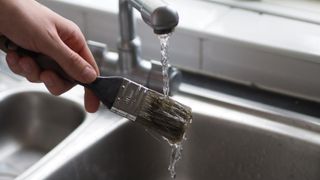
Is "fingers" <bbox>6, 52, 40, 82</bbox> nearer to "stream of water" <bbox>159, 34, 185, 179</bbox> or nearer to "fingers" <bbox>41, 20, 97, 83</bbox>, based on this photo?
"fingers" <bbox>41, 20, 97, 83</bbox>

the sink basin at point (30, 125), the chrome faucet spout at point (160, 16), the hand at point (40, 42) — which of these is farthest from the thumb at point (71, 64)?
the sink basin at point (30, 125)

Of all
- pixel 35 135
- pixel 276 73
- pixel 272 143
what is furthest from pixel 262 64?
pixel 35 135

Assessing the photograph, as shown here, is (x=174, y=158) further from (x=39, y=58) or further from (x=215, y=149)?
(x=39, y=58)

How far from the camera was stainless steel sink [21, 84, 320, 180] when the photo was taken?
0.81m

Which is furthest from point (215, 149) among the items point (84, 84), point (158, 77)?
point (84, 84)

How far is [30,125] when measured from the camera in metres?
0.99

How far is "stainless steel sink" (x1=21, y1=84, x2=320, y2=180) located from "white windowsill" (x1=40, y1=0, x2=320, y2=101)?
6cm

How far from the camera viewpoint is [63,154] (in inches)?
31.3

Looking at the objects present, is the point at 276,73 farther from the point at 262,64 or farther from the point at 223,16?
the point at 223,16

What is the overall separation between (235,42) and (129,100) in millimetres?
278

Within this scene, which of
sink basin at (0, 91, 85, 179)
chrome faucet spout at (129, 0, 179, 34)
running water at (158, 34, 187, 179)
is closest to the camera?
chrome faucet spout at (129, 0, 179, 34)

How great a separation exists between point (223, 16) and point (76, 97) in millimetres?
308

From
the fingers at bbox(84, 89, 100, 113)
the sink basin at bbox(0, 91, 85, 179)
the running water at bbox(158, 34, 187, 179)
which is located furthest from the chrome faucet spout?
the sink basin at bbox(0, 91, 85, 179)

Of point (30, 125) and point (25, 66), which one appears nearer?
point (25, 66)
